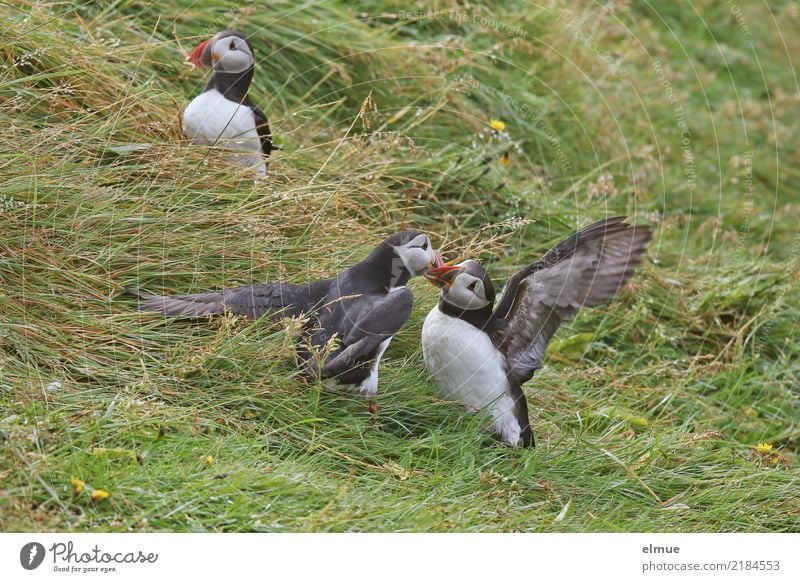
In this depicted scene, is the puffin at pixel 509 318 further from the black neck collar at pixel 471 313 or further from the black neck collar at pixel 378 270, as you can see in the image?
the black neck collar at pixel 378 270

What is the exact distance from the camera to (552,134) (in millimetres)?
6691

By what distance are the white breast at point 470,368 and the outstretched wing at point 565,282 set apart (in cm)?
9

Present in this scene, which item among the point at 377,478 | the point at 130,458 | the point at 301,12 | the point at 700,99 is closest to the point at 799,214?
the point at 700,99

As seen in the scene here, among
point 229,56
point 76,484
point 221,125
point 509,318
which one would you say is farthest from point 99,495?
point 229,56

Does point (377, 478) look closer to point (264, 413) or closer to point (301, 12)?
point (264, 413)

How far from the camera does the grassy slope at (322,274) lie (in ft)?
11.2

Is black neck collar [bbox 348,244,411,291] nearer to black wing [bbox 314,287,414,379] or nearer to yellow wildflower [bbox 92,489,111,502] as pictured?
black wing [bbox 314,287,414,379]

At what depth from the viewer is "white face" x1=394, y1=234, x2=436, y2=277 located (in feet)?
13.1

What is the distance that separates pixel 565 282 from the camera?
12.8ft

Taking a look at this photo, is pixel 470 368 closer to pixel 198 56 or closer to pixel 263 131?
pixel 263 131

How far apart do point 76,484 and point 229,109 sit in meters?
2.21

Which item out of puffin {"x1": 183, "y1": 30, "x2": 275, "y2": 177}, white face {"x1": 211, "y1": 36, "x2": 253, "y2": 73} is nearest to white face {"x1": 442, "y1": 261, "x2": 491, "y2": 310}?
puffin {"x1": 183, "y1": 30, "x2": 275, "y2": 177}

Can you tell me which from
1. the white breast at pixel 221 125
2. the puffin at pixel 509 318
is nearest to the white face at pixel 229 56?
the white breast at pixel 221 125
